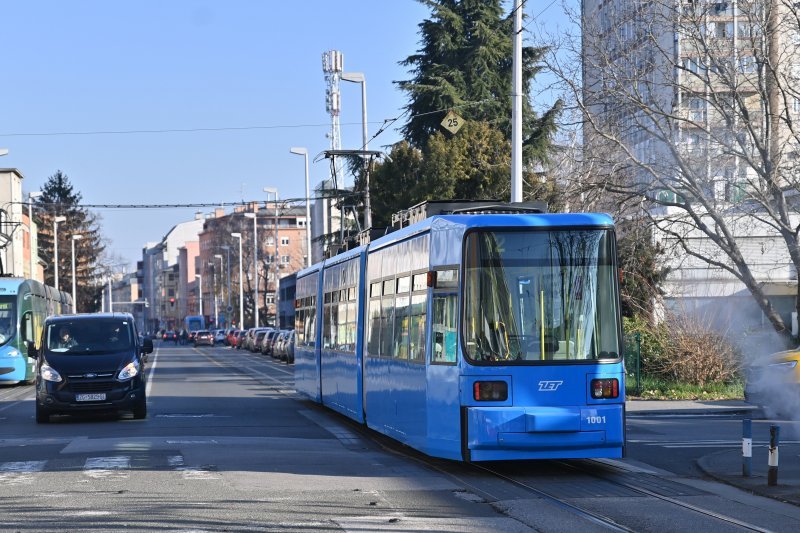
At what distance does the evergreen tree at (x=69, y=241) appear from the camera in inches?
5157

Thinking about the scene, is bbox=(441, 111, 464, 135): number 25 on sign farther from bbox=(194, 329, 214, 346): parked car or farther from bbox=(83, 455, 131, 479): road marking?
bbox=(194, 329, 214, 346): parked car

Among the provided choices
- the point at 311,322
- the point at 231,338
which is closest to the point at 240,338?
A: the point at 231,338

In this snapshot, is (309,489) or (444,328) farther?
(444,328)

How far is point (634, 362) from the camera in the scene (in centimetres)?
2814

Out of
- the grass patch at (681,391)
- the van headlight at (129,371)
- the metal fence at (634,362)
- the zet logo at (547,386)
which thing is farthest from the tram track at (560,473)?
the metal fence at (634,362)

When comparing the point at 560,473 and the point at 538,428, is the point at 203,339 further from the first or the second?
the point at 538,428

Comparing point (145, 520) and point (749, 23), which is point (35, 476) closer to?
point (145, 520)

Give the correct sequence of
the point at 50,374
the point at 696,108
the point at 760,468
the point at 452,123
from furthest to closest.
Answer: the point at 452,123 → the point at 696,108 → the point at 50,374 → the point at 760,468

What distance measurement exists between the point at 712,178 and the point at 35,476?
17.9 metres

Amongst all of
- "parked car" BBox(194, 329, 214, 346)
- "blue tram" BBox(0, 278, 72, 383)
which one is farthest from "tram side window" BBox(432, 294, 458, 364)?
"parked car" BBox(194, 329, 214, 346)

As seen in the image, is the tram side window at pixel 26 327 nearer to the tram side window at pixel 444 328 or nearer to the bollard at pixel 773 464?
A: the tram side window at pixel 444 328

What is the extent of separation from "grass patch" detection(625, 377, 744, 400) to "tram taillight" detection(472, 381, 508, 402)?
14.0m

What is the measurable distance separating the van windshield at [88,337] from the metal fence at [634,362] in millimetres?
10446

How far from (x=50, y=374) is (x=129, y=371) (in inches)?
52.1
